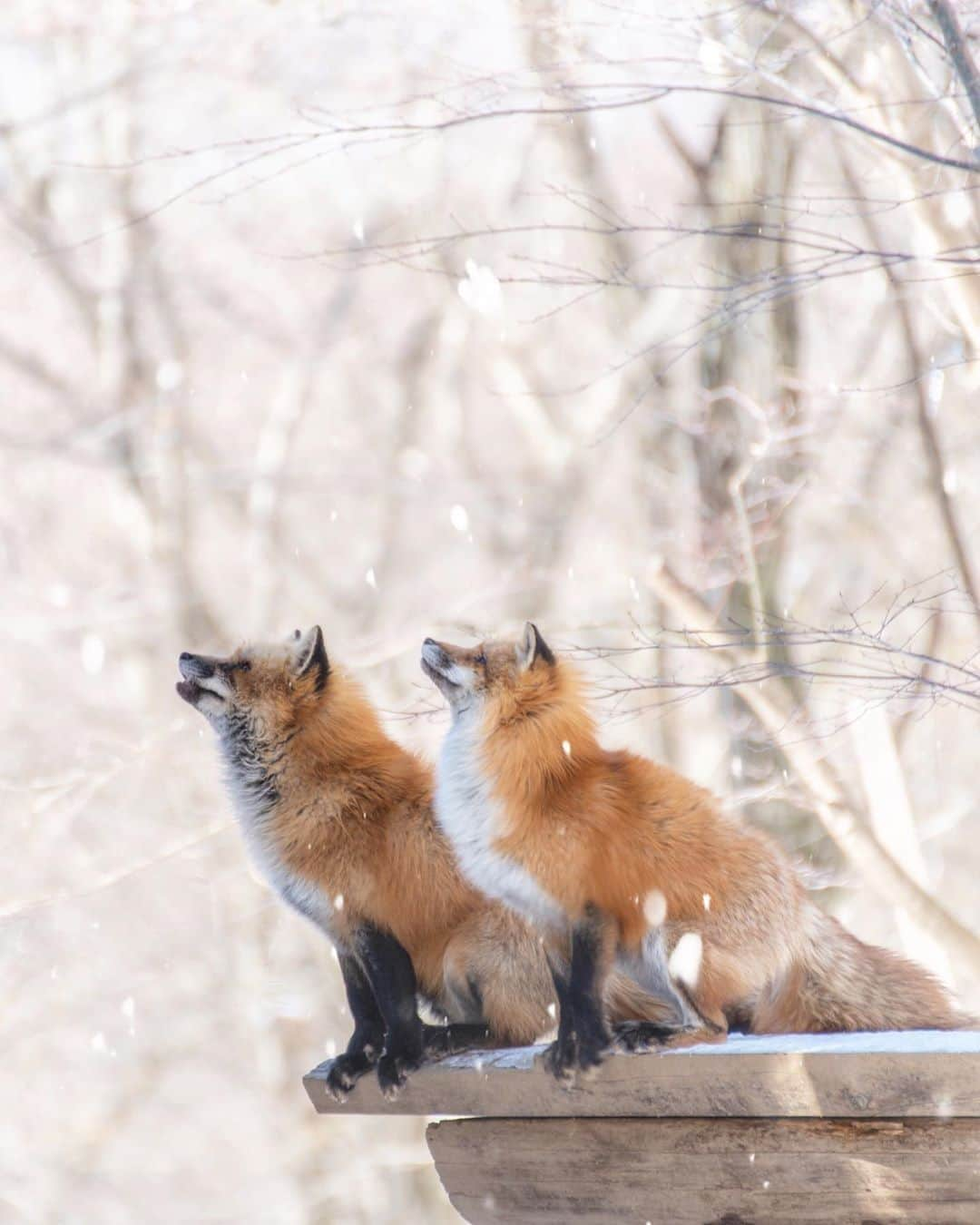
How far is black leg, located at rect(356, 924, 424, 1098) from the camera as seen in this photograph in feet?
6.68

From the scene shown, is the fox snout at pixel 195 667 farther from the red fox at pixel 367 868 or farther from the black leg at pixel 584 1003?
the black leg at pixel 584 1003

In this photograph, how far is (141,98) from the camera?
23.8 feet

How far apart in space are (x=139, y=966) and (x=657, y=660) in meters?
3.47

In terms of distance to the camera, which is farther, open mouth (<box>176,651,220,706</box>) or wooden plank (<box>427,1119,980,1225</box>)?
open mouth (<box>176,651,220,706</box>)

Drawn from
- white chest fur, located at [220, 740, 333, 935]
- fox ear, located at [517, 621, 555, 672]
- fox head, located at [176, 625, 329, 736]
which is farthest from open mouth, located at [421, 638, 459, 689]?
white chest fur, located at [220, 740, 333, 935]

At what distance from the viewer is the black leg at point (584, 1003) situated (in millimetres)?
1837

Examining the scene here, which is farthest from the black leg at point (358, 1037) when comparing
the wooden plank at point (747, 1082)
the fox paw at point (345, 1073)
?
the wooden plank at point (747, 1082)

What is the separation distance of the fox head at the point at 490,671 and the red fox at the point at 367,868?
0.87 ft

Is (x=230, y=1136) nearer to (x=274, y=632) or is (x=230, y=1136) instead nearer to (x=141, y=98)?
(x=274, y=632)

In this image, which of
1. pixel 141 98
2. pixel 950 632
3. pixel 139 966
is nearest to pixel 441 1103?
pixel 950 632

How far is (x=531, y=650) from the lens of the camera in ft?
6.76

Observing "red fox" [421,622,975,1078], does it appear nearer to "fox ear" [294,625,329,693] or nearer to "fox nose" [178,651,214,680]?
"fox ear" [294,625,329,693]

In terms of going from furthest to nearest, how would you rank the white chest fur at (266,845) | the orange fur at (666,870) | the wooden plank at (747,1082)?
1. the white chest fur at (266,845)
2. the orange fur at (666,870)
3. the wooden plank at (747,1082)

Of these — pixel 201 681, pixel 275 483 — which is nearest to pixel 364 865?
pixel 201 681
